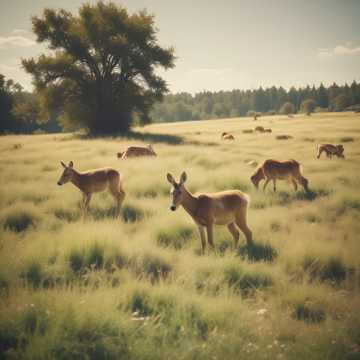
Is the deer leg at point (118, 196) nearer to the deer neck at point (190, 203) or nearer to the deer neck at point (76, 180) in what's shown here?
the deer neck at point (76, 180)

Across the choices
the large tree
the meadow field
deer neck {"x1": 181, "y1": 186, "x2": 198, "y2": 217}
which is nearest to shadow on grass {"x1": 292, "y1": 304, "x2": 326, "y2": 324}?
the meadow field

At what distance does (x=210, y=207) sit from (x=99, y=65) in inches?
1240

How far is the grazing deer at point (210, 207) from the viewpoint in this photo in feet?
19.2

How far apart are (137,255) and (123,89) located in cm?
3015

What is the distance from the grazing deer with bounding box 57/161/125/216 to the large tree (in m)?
24.8

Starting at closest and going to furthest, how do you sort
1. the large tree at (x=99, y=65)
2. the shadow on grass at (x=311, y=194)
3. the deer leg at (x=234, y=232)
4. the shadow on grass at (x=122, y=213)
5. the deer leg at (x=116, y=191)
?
the deer leg at (x=234, y=232)
the shadow on grass at (x=122, y=213)
the deer leg at (x=116, y=191)
the shadow on grass at (x=311, y=194)
the large tree at (x=99, y=65)

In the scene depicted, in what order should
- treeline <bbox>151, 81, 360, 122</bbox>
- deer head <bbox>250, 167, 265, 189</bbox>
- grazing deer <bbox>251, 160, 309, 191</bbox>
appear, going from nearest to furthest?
grazing deer <bbox>251, 160, 309, 191</bbox> → deer head <bbox>250, 167, 265, 189</bbox> → treeline <bbox>151, 81, 360, 122</bbox>

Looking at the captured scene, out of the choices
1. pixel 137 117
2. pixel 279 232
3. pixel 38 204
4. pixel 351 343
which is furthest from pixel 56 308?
pixel 137 117

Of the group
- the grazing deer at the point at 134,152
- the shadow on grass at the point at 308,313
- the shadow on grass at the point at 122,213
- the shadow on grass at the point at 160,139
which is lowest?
the shadow on grass at the point at 308,313

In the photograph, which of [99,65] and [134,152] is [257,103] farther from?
[134,152]

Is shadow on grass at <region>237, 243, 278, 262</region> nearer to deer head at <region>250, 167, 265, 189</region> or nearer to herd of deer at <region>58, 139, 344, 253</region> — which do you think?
herd of deer at <region>58, 139, 344, 253</region>

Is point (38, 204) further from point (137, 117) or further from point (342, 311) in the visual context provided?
point (137, 117)

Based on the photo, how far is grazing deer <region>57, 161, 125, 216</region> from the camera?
8688 mm

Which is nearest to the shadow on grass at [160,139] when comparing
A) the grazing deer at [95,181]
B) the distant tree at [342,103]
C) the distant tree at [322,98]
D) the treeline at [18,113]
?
the treeline at [18,113]
